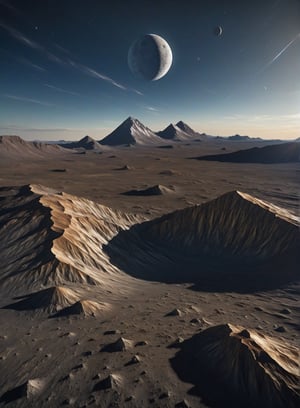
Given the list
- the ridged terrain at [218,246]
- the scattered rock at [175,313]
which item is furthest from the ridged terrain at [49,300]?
the ridged terrain at [218,246]

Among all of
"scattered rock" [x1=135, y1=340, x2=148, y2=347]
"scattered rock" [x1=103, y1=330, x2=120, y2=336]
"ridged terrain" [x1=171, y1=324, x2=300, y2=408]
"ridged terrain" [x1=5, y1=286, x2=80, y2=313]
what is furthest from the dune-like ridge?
"scattered rock" [x1=135, y1=340, x2=148, y2=347]

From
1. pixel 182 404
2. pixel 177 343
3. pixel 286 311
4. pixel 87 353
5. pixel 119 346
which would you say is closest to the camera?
pixel 182 404

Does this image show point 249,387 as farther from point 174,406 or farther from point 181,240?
point 181,240

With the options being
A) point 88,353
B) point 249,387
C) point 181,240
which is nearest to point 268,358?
point 249,387

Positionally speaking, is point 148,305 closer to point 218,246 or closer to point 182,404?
point 182,404

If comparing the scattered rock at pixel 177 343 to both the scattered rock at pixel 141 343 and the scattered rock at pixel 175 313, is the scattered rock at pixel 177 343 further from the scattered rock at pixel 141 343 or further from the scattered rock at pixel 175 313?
the scattered rock at pixel 175 313

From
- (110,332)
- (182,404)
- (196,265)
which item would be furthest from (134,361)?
(196,265)
